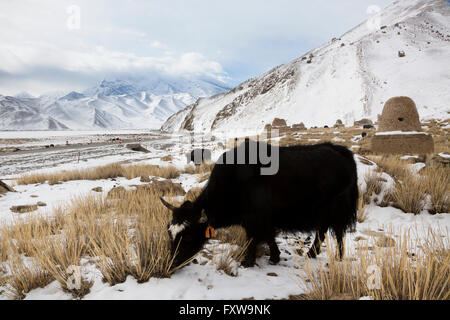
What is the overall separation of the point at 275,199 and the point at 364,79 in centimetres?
4936

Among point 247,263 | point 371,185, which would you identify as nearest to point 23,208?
point 247,263

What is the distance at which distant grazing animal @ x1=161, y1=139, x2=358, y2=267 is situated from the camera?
7.64 ft

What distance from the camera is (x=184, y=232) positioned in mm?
2090

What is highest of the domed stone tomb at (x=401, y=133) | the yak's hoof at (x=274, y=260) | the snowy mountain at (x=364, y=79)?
the snowy mountain at (x=364, y=79)

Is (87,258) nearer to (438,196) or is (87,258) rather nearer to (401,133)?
(438,196)

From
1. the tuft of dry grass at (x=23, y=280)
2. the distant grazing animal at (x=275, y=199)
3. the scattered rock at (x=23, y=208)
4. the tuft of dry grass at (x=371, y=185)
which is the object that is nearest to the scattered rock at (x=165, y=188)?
the scattered rock at (x=23, y=208)

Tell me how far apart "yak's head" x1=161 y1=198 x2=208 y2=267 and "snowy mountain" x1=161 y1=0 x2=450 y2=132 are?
37217mm

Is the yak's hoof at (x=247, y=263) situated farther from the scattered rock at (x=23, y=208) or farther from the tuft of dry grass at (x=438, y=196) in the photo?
the scattered rock at (x=23, y=208)

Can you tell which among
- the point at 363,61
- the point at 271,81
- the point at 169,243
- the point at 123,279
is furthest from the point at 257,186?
the point at 271,81

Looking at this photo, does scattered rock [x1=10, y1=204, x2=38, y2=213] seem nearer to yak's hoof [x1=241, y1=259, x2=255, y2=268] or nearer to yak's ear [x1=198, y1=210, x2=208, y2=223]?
yak's ear [x1=198, y1=210, x2=208, y2=223]

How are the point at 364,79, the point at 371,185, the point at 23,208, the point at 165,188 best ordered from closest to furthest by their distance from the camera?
the point at 23,208, the point at 371,185, the point at 165,188, the point at 364,79

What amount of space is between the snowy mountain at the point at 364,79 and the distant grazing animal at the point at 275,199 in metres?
35.8

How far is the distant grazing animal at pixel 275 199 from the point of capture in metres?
2.33
